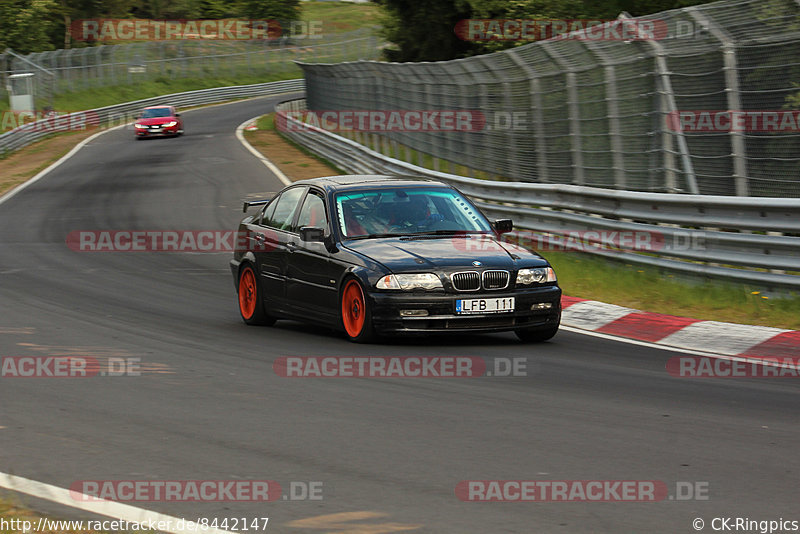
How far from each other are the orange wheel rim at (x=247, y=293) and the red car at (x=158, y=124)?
3623 cm

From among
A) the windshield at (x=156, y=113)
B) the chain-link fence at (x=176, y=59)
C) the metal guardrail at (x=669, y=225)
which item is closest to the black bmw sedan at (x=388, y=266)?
the metal guardrail at (x=669, y=225)

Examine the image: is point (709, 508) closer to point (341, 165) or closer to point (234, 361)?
point (234, 361)

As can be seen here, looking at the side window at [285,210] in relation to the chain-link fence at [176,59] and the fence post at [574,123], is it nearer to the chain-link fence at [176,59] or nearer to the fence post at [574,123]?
the fence post at [574,123]

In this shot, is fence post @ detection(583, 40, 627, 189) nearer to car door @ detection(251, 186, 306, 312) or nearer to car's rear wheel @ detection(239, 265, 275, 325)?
car door @ detection(251, 186, 306, 312)

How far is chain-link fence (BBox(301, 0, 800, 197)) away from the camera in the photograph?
37.5 feet

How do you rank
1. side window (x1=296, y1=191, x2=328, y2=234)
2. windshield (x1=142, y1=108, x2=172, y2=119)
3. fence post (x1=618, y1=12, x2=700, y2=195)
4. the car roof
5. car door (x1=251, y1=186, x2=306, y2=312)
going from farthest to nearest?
windshield (x1=142, y1=108, x2=172, y2=119), fence post (x1=618, y1=12, x2=700, y2=195), car door (x1=251, y1=186, x2=306, y2=312), the car roof, side window (x1=296, y1=191, x2=328, y2=234)

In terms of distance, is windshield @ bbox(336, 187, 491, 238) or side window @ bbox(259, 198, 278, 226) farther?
side window @ bbox(259, 198, 278, 226)

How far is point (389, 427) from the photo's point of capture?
648cm

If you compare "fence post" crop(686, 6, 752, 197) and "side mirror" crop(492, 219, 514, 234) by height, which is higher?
"fence post" crop(686, 6, 752, 197)

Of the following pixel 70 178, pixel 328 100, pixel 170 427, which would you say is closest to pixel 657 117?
pixel 170 427

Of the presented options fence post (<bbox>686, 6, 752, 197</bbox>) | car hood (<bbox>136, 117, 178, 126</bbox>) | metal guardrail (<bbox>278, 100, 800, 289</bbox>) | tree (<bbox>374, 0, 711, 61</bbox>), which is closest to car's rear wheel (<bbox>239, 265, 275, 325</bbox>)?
metal guardrail (<bbox>278, 100, 800, 289</bbox>)

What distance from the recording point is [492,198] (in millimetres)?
17891

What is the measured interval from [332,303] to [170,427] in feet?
11.8

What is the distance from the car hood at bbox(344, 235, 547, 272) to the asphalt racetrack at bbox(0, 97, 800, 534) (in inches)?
26.7
